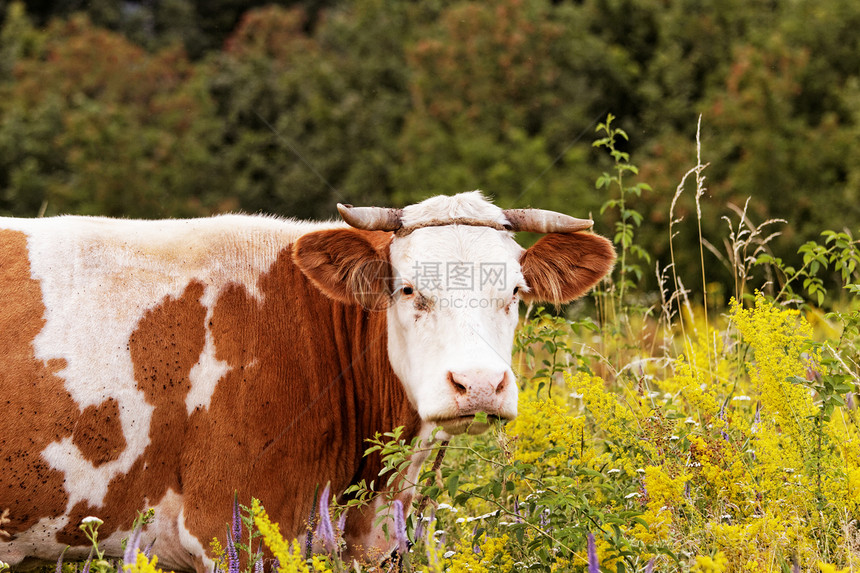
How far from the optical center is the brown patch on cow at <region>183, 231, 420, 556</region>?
3793 millimetres

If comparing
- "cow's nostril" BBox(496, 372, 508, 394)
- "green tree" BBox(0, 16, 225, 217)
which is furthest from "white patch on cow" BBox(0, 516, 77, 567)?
"green tree" BBox(0, 16, 225, 217)

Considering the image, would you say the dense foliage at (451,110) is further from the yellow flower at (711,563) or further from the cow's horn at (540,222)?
the yellow flower at (711,563)

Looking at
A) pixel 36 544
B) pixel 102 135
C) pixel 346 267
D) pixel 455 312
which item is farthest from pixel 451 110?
pixel 36 544

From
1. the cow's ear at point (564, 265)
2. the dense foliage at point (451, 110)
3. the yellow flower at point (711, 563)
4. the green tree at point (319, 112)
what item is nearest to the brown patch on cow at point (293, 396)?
the cow's ear at point (564, 265)

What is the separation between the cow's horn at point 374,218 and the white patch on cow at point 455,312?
53mm

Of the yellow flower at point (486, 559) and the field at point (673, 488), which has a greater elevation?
the field at point (673, 488)

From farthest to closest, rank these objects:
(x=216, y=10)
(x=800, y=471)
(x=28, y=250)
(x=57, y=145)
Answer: (x=216, y=10), (x=57, y=145), (x=28, y=250), (x=800, y=471)

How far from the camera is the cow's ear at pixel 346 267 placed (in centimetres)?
408

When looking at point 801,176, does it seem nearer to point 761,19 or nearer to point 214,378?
point 761,19

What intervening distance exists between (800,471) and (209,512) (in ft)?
8.25

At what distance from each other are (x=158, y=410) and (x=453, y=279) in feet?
4.63

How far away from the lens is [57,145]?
24.2m

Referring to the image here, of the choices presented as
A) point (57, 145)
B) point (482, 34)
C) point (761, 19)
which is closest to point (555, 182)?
point (482, 34)

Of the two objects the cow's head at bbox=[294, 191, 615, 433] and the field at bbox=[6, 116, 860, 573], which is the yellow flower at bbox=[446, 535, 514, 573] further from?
the cow's head at bbox=[294, 191, 615, 433]
